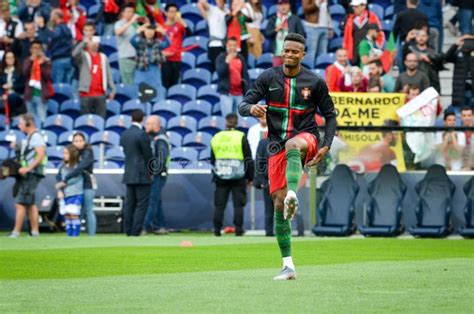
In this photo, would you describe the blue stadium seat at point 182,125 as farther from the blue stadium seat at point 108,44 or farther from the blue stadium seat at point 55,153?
the blue stadium seat at point 108,44

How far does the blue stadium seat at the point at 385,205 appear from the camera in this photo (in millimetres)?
23891

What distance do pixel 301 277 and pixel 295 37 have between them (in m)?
2.35

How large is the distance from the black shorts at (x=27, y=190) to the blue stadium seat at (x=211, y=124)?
192 inches

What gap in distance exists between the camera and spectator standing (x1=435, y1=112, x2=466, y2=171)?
2438cm

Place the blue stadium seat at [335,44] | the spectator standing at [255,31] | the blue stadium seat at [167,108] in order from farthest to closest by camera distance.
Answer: the blue stadium seat at [335,44] → the spectator standing at [255,31] → the blue stadium seat at [167,108]

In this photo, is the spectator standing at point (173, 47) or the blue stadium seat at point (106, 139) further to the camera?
the spectator standing at point (173, 47)

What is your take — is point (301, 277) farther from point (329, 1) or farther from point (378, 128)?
point (329, 1)

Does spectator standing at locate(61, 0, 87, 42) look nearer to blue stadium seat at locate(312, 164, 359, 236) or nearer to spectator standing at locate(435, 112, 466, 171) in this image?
blue stadium seat at locate(312, 164, 359, 236)

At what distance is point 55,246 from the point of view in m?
20.1

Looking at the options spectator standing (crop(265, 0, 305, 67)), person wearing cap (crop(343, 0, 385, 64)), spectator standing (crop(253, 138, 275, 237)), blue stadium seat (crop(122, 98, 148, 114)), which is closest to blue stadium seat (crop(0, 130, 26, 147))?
blue stadium seat (crop(122, 98, 148, 114))

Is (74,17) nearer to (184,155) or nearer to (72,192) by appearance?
(184,155)

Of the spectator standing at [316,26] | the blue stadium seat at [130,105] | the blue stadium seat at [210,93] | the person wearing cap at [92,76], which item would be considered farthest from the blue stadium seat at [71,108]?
the spectator standing at [316,26]

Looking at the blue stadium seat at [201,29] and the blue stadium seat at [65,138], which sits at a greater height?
the blue stadium seat at [201,29]

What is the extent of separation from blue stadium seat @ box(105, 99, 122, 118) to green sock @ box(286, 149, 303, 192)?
1777 cm
